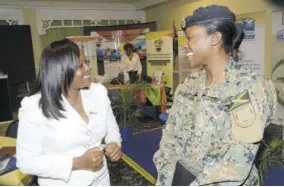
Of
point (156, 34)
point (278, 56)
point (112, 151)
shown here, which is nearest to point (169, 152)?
point (112, 151)

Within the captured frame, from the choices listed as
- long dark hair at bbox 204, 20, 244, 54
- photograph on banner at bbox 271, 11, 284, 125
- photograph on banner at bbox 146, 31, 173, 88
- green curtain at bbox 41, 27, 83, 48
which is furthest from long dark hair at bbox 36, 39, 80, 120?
green curtain at bbox 41, 27, 83, 48

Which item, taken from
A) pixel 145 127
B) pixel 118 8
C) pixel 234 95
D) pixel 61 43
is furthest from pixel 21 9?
pixel 234 95

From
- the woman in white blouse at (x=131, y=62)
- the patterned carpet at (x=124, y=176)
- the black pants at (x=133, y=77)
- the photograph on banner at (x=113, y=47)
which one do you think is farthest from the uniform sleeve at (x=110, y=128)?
the photograph on banner at (x=113, y=47)

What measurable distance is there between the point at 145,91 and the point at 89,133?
3964 millimetres

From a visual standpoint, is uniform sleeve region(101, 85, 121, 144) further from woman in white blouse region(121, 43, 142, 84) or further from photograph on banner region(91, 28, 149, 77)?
photograph on banner region(91, 28, 149, 77)

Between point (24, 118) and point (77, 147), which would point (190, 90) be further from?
point (24, 118)

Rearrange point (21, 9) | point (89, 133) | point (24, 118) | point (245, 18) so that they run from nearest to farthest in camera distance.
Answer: point (24, 118) < point (89, 133) < point (245, 18) < point (21, 9)

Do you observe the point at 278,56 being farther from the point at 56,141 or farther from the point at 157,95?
the point at 56,141

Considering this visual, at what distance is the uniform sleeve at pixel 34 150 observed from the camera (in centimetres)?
107

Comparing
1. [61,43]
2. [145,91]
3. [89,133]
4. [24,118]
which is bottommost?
[145,91]

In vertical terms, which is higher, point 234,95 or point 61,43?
point 61,43

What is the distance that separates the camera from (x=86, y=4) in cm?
699

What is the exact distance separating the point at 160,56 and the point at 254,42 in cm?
212

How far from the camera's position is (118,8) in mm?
7469
